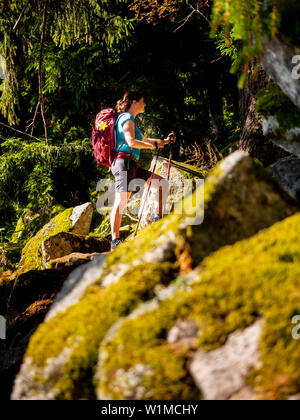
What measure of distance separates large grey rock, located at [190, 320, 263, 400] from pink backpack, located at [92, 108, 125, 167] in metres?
3.55

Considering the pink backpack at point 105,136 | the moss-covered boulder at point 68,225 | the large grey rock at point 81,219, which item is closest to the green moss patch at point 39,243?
the moss-covered boulder at point 68,225

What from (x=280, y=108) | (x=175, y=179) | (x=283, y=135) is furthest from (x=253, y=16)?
(x=175, y=179)

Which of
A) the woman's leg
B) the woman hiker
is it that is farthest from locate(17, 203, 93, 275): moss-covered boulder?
the woman hiker

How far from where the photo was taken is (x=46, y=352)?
8.24 feet

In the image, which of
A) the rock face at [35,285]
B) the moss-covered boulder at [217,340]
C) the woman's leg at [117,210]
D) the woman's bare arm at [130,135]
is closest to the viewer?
the moss-covered boulder at [217,340]

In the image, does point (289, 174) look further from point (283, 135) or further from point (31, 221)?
point (31, 221)

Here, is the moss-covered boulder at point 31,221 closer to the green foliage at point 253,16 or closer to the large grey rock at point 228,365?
the green foliage at point 253,16

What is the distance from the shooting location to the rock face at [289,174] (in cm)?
327

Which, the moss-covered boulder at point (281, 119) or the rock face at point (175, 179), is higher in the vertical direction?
the moss-covered boulder at point (281, 119)

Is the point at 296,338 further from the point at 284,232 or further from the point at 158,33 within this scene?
the point at 158,33

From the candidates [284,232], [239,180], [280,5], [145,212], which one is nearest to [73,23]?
[145,212]

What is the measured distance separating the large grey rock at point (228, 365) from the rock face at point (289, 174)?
60.8 inches

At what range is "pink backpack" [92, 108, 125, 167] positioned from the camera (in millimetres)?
5008
